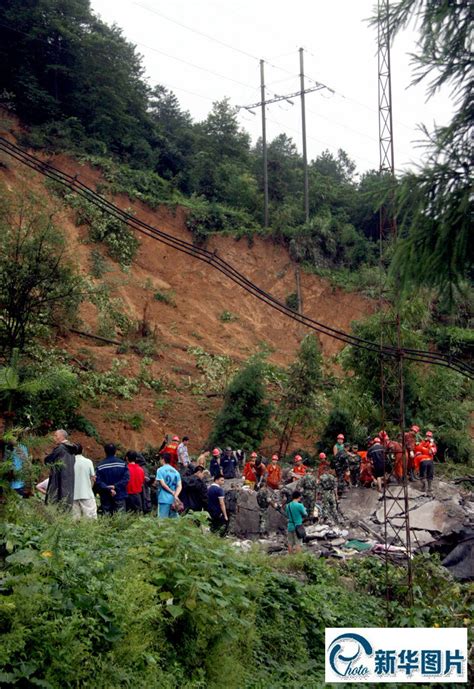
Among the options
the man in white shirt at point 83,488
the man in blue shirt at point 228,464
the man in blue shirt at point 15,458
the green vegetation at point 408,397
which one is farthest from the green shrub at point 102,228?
the man in blue shirt at point 15,458

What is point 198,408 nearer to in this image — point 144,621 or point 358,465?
point 358,465

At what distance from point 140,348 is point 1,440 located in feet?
77.5

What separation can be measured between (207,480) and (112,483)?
17.5 feet

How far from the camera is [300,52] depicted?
41438 mm

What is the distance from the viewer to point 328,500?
17.2 metres

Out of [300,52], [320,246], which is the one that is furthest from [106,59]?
[320,246]

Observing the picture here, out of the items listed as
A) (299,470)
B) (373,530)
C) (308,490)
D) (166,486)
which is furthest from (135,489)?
(299,470)

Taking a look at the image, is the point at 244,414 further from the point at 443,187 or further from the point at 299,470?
the point at 443,187

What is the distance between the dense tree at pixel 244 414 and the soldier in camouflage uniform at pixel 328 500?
288 inches

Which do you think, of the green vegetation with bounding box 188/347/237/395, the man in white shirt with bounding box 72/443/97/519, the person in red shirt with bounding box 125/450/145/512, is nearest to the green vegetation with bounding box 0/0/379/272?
the green vegetation with bounding box 188/347/237/395

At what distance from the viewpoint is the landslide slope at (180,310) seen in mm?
27203

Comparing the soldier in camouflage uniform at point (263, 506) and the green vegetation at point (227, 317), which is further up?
the green vegetation at point (227, 317)

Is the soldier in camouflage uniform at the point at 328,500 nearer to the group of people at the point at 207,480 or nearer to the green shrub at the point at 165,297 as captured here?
the group of people at the point at 207,480

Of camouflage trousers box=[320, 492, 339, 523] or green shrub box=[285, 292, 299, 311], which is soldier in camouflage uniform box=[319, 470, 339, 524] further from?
green shrub box=[285, 292, 299, 311]
